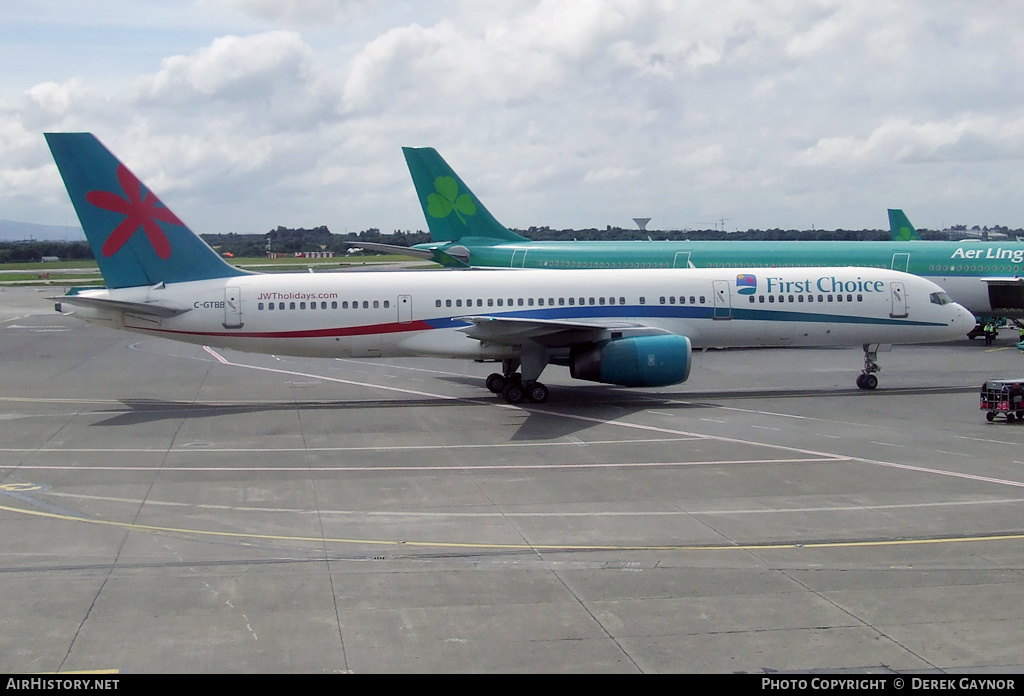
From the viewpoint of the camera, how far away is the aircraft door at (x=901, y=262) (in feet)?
145

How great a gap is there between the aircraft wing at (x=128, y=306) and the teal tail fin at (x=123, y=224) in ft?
2.85

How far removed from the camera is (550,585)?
13039mm

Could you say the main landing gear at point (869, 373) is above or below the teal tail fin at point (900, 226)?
below

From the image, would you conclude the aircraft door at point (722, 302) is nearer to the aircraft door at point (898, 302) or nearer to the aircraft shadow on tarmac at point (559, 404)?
the aircraft shadow on tarmac at point (559, 404)

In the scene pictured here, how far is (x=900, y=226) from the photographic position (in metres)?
76.5

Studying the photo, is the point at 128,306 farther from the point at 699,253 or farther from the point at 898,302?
the point at 699,253

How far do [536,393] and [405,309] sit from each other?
461 cm

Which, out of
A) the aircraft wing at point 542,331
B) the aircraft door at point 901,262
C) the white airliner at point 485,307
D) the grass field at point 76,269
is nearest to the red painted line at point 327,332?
the white airliner at point 485,307

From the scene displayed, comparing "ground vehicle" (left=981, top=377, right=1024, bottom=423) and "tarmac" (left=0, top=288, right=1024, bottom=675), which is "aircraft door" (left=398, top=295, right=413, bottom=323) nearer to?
"tarmac" (left=0, top=288, right=1024, bottom=675)

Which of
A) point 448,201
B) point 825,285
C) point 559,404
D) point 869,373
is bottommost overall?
point 559,404

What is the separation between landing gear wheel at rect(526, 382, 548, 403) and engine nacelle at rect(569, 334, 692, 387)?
1997mm

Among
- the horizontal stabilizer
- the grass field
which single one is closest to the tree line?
the grass field

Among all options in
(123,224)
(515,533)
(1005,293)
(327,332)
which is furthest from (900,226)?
(515,533)
